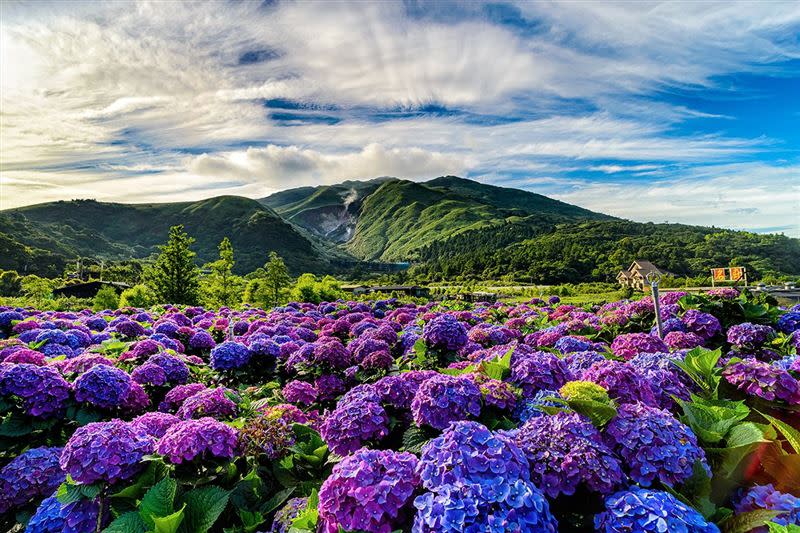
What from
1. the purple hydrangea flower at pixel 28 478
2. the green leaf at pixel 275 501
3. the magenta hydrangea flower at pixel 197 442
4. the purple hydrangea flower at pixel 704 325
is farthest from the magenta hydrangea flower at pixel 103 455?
the purple hydrangea flower at pixel 704 325

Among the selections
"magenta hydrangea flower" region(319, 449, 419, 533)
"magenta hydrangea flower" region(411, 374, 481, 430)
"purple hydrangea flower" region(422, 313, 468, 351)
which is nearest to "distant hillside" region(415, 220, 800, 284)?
"purple hydrangea flower" region(422, 313, 468, 351)

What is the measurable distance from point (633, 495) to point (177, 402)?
4459 mm

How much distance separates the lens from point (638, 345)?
4824 millimetres

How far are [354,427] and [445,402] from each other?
643mm

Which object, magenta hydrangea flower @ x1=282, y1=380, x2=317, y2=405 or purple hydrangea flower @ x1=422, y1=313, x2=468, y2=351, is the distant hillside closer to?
purple hydrangea flower @ x1=422, y1=313, x2=468, y2=351

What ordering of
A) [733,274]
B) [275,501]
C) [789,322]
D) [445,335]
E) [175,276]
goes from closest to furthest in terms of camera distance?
[275,501]
[445,335]
[789,322]
[175,276]
[733,274]

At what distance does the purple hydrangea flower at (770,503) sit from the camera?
1877 millimetres

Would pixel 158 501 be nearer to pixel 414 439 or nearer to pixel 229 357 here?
pixel 414 439

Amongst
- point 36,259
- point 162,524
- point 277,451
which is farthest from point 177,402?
point 36,259

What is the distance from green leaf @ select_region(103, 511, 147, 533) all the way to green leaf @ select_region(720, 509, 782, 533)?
2.89 metres

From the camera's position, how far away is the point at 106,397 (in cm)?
417

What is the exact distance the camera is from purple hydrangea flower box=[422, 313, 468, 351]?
5188 mm

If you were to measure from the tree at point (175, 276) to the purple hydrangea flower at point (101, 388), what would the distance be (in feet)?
103

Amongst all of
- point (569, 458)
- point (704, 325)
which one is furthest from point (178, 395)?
point (704, 325)
